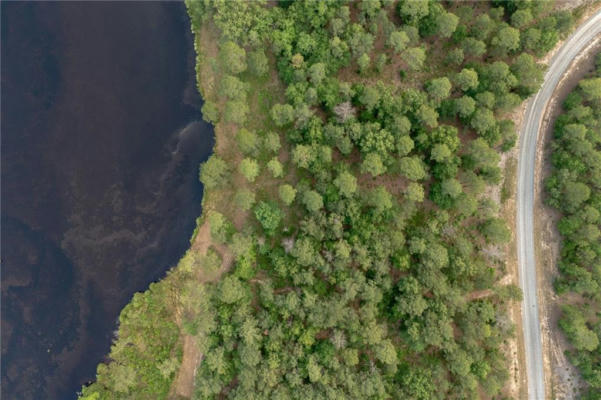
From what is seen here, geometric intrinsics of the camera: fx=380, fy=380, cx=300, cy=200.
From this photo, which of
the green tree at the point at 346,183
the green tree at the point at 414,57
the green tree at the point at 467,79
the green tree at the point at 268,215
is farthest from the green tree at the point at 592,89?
the green tree at the point at 268,215

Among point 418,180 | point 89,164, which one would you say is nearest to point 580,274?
point 418,180

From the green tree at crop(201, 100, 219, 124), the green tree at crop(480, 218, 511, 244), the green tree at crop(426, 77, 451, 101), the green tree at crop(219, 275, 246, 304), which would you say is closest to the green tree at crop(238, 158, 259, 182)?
the green tree at crop(201, 100, 219, 124)

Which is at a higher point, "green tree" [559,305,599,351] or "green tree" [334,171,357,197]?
"green tree" [334,171,357,197]

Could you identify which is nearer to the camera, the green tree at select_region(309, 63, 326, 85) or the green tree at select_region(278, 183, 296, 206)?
the green tree at select_region(309, 63, 326, 85)

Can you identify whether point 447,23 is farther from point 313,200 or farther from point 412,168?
point 313,200

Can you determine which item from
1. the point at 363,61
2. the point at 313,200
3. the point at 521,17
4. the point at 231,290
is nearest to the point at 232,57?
the point at 363,61

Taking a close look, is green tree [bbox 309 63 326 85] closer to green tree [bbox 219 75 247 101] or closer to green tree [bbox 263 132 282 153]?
green tree [bbox 263 132 282 153]

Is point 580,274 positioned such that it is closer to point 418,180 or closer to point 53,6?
point 418,180
